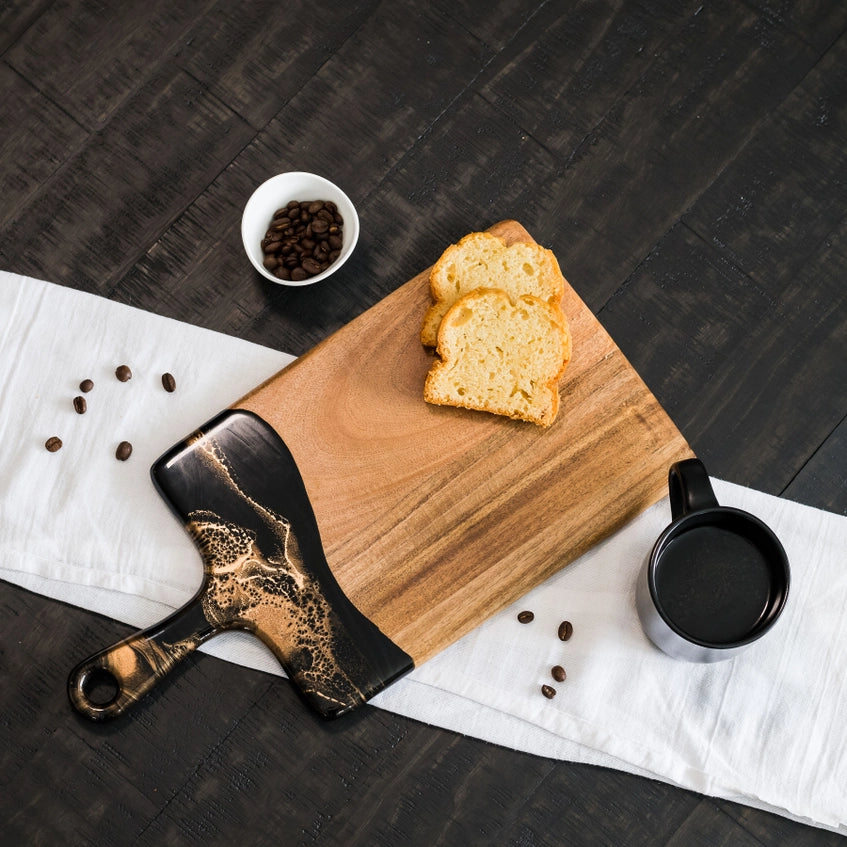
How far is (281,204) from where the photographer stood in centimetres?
163

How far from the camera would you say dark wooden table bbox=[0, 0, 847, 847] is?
1582mm

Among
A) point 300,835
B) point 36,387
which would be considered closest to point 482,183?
point 36,387

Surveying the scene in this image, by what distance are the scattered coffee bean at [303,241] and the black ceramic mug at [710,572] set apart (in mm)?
715

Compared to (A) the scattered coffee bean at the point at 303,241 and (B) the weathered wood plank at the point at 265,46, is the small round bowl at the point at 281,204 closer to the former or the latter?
(A) the scattered coffee bean at the point at 303,241

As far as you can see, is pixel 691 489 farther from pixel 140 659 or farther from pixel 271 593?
pixel 140 659

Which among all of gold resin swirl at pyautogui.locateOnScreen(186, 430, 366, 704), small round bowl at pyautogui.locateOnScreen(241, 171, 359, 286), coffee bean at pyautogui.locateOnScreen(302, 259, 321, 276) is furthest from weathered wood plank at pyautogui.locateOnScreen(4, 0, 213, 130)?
gold resin swirl at pyautogui.locateOnScreen(186, 430, 366, 704)

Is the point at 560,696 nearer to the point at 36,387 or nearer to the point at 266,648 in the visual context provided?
the point at 266,648

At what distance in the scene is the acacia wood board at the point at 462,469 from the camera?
1.49 metres

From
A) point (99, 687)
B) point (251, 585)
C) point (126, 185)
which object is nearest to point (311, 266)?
point (126, 185)

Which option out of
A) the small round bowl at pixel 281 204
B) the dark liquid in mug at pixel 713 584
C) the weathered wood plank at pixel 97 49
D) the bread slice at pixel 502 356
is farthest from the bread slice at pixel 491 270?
the weathered wood plank at pixel 97 49

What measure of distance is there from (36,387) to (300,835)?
0.93m

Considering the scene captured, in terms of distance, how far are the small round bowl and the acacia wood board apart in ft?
0.54

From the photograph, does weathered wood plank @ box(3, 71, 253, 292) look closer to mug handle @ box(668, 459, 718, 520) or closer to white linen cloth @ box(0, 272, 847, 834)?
white linen cloth @ box(0, 272, 847, 834)

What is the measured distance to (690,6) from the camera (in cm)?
174
